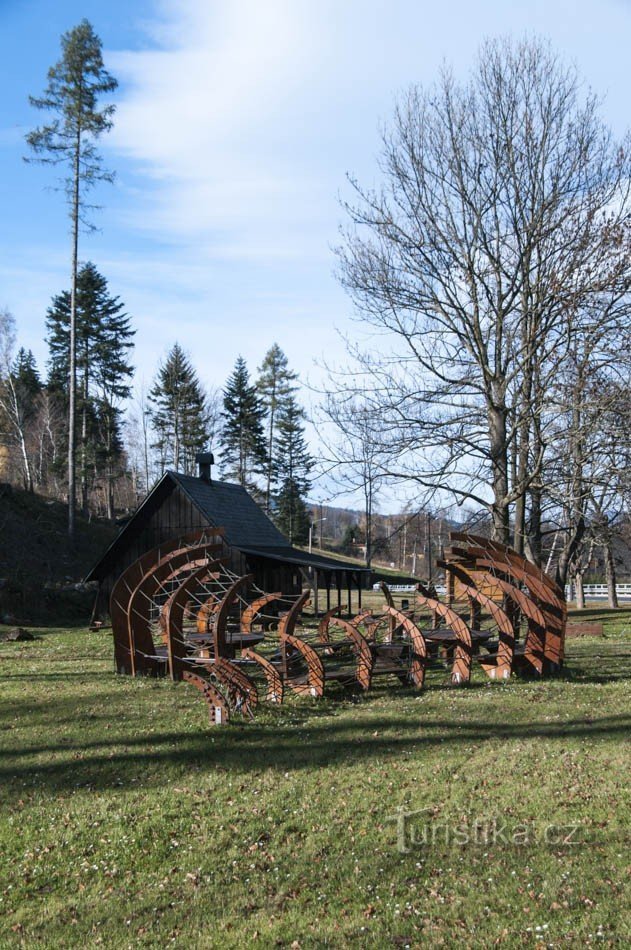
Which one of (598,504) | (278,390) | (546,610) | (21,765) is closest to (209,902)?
(21,765)

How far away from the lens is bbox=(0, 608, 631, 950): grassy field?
5.81 m

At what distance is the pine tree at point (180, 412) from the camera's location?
187 feet

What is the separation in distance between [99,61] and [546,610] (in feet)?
108

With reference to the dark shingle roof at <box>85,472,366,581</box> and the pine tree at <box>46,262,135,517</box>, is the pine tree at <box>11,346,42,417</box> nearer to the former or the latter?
the pine tree at <box>46,262,135,517</box>

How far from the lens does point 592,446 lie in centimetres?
1540

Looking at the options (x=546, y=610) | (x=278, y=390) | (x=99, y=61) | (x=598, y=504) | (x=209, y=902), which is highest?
(x=99, y=61)

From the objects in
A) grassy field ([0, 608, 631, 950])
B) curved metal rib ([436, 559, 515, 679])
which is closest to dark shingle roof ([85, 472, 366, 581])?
curved metal rib ([436, 559, 515, 679])

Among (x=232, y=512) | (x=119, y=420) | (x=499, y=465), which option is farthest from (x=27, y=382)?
(x=499, y=465)

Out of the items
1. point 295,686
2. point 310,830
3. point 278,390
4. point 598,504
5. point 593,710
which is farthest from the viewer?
point 278,390

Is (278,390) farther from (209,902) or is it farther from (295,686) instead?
(209,902)

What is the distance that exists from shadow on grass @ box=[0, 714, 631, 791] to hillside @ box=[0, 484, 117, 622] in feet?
58.4

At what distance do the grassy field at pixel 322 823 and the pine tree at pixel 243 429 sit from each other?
46.4m

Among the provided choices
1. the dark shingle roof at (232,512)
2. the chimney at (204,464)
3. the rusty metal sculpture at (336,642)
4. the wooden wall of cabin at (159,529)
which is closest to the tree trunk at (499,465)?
the rusty metal sculpture at (336,642)

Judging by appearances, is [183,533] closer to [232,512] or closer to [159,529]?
[159,529]
